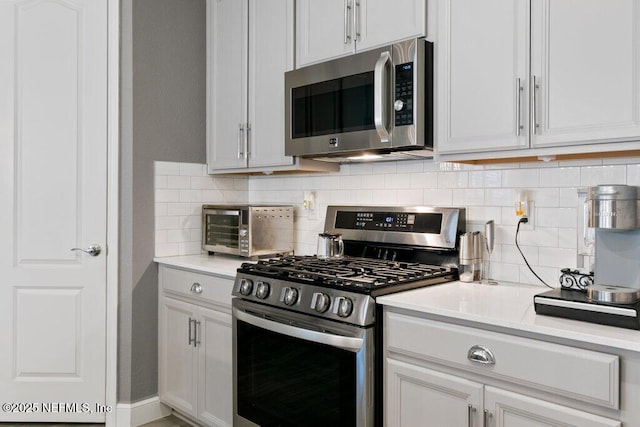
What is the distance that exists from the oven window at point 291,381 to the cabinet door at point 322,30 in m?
1.34

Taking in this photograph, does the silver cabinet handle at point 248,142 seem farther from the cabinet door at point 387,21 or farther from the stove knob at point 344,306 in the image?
the stove knob at point 344,306

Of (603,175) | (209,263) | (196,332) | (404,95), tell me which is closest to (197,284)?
(209,263)

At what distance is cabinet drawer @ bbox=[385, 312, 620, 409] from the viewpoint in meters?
1.30

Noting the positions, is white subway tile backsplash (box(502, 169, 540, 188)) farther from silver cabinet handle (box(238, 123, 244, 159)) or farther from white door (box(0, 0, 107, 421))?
white door (box(0, 0, 107, 421))

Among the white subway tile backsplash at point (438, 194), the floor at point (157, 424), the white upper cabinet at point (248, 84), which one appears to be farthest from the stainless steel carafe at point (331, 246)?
the floor at point (157, 424)

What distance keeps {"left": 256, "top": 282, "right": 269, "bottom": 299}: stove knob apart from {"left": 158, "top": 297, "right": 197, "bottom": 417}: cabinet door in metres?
0.65

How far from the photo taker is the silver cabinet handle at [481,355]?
4.92ft

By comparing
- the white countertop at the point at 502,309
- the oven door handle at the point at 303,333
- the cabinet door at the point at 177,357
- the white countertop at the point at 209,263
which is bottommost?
the cabinet door at the point at 177,357

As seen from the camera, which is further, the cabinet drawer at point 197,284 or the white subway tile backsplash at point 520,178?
the cabinet drawer at point 197,284

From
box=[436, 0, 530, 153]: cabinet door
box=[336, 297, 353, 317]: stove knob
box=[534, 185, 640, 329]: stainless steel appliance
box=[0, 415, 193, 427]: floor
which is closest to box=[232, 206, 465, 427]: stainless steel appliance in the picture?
box=[336, 297, 353, 317]: stove knob

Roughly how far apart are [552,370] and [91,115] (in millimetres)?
2652

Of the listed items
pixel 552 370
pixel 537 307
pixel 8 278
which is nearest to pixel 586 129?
pixel 537 307

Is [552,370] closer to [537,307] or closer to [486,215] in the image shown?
[537,307]

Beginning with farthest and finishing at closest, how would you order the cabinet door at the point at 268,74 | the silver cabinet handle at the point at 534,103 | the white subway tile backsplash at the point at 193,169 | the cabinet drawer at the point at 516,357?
the white subway tile backsplash at the point at 193,169 < the cabinet door at the point at 268,74 < the silver cabinet handle at the point at 534,103 < the cabinet drawer at the point at 516,357
